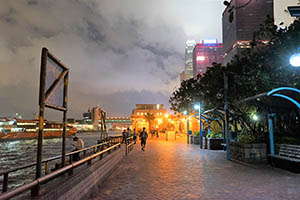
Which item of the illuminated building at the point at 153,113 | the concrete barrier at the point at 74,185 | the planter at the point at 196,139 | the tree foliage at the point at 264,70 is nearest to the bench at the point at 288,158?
the tree foliage at the point at 264,70

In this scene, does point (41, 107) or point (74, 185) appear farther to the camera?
point (74, 185)

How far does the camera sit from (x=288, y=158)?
8688 millimetres

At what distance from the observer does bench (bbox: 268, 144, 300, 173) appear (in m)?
8.42

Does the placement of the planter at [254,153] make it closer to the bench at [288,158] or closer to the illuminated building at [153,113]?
the bench at [288,158]

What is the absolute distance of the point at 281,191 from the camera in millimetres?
6020

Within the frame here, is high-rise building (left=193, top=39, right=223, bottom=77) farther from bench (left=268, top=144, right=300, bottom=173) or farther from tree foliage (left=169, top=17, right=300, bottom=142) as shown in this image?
bench (left=268, top=144, right=300, bottom=173)

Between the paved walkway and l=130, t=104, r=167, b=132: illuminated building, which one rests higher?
l=130, t=104, r=167, b=132: illuminated building

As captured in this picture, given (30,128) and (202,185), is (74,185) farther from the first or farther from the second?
(30,128)

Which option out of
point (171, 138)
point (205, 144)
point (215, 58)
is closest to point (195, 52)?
point (215, 58)

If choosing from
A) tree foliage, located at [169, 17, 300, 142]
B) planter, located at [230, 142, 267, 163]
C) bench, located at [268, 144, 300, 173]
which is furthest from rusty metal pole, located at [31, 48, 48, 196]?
tree foliage, located at [169, 17, 300, 142]

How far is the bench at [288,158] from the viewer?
842 cm

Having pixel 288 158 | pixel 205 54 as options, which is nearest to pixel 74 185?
pixel 288 158

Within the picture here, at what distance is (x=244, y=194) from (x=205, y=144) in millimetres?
13456

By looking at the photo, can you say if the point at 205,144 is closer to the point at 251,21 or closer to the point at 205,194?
the point at 205,194
